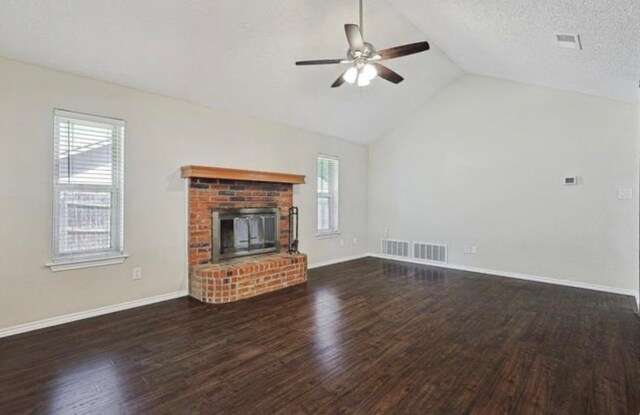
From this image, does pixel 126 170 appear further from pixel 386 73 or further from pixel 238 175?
pixel 386 73

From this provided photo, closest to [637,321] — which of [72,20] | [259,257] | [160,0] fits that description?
[259,257]

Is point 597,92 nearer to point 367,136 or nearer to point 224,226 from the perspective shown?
point 367,136

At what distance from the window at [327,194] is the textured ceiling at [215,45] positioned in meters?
1.37

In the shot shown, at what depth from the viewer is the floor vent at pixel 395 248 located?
6695mm

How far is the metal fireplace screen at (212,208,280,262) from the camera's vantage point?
454 cm

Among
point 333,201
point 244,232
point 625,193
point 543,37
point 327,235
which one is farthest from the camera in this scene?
point 333,201

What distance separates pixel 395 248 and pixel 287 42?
4596 mm

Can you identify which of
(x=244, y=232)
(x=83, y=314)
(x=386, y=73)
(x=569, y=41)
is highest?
(x=569, y=41)

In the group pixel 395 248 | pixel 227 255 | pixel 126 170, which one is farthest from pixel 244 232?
pixel 395 248

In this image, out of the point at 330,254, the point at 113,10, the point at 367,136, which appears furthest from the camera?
the point at 367,136

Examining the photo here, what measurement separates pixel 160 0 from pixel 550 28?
136 inches

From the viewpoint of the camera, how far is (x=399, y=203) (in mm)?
6781

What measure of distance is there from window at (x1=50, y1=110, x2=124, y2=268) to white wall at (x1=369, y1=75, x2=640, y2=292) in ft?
16.3

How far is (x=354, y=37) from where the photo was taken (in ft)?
9.24
